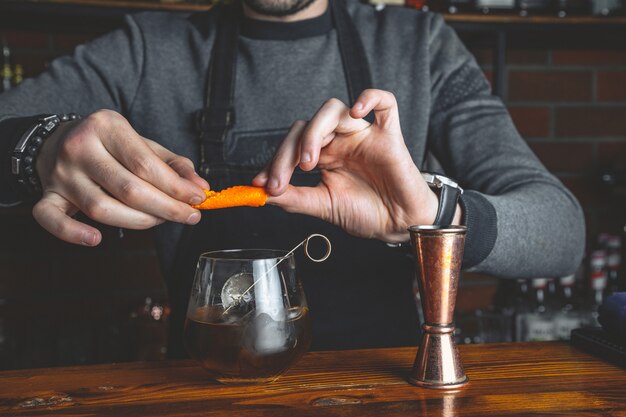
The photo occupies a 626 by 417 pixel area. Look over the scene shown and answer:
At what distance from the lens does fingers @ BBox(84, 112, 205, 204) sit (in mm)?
856

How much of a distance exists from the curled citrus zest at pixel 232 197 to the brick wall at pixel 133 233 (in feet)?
3.60

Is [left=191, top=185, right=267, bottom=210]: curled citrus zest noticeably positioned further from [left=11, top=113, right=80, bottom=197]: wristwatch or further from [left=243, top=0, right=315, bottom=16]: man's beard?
[left=243, top=0, right=315, bottom=16]: man's beard

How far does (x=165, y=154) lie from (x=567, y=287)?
1.50 meters

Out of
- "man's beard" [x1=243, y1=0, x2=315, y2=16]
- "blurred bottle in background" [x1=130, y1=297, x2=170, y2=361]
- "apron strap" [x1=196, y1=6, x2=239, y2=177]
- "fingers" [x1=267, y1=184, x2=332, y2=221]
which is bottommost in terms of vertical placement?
"blurred bottle in background" [x1=130, y1=297, x2=170, y2=361]

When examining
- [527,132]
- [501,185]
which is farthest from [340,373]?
[527,132]

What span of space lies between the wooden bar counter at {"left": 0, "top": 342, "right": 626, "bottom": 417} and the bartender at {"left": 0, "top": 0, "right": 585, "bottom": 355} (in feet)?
0.88

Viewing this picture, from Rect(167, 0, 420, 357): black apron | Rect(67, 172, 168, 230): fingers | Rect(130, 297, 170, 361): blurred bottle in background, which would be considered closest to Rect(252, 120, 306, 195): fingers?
Rect(67, 172, 168, 230): fingers

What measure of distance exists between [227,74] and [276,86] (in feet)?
0.37

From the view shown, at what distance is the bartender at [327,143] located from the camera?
107cm

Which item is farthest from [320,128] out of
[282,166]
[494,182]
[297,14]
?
[297,14]

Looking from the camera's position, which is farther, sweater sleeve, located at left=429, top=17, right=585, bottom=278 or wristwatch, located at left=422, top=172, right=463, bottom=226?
sweater sleeve, located at left=429, top=17, right=585, bottom=278

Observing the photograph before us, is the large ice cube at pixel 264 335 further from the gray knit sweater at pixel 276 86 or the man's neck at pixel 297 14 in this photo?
the man's neck at pixel 297 14

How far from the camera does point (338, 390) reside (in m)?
0.77

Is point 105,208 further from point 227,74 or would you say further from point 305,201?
point 227,74
